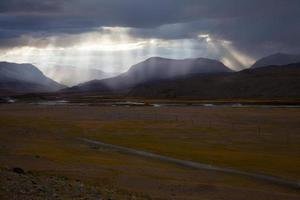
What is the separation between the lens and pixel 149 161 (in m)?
30.1

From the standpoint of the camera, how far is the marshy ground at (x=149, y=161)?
1853cm

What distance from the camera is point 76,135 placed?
4819cm

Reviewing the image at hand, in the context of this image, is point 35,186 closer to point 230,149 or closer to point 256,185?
point 256,185

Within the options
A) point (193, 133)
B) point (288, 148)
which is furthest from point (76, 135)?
point (288, 148)

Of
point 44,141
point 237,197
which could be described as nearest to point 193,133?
point 44,141

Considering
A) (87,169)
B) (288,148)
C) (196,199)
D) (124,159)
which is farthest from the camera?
(288,148)

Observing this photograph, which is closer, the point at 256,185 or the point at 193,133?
the point at 256,185

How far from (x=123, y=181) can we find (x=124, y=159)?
8683 mm

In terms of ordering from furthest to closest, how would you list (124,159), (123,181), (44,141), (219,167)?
(44,141) < (124,159) < (219,167) < (123,181)

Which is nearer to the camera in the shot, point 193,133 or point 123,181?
point 123,181

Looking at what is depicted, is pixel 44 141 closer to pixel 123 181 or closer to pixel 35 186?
pixel 123 181

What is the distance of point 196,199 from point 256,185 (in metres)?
5.47

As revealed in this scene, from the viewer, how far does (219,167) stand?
27953 mm

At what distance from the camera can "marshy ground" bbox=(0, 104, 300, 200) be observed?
18.5m
